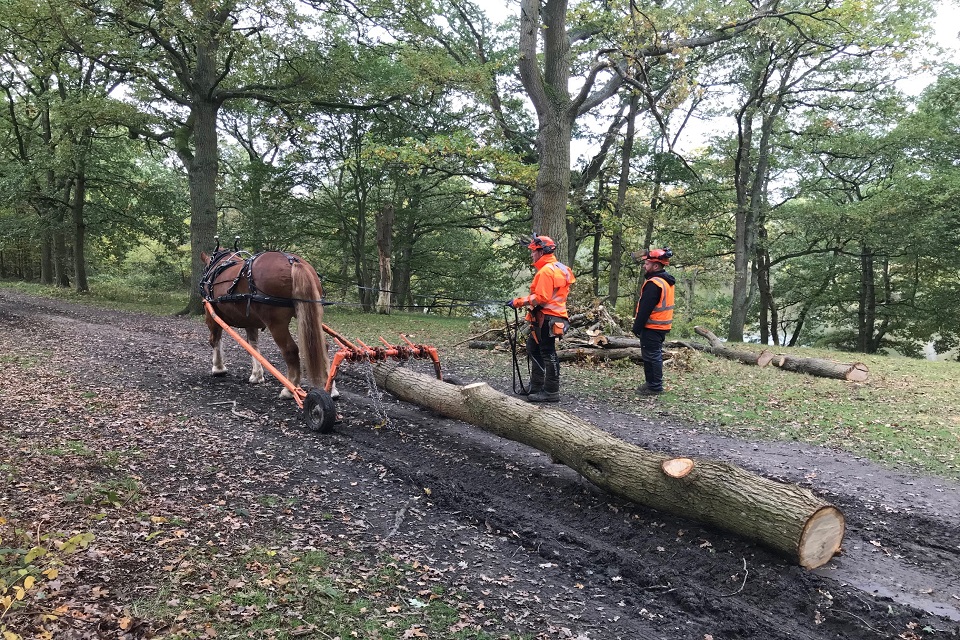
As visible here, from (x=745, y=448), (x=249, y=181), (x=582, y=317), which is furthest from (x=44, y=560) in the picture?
(x=249, y=181)

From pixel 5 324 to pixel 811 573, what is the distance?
48.2ft

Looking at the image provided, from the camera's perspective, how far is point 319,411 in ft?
19.2

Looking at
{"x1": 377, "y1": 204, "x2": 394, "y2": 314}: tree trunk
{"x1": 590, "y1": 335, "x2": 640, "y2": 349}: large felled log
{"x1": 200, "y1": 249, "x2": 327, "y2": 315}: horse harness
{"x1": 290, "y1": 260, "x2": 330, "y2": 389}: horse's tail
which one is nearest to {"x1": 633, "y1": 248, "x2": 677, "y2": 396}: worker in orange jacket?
{"x1": 590, "y1": 335, "x2": 640, "y2": 349}: large felled log

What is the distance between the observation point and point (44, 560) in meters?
2.90

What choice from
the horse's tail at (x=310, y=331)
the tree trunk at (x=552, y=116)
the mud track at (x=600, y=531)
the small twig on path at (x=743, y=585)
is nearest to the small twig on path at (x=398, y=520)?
the mud track at (x=600, y=531)

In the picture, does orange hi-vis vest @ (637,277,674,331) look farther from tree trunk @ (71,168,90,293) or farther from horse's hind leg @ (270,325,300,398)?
tree trunk @ (71,168,90,293)

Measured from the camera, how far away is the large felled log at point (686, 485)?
11.2 feet

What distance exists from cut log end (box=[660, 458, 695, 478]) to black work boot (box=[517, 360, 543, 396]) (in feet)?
12.5

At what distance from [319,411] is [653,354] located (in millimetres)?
4890

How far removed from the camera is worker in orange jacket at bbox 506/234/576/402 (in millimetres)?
7125

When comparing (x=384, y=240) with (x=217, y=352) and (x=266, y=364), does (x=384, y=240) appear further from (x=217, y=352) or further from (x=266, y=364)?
(x=266, y=364)

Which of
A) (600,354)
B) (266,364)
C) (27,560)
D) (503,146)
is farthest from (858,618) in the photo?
(503,146)

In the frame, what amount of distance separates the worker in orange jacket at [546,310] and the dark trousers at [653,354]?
1.48 meters

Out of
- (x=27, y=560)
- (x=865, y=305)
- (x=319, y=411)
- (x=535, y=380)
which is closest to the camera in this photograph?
(x=27, y=560)
